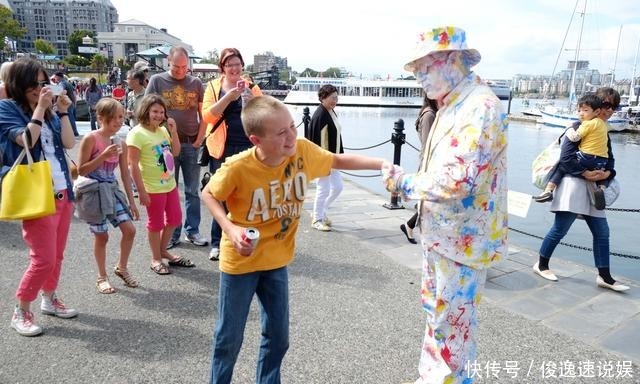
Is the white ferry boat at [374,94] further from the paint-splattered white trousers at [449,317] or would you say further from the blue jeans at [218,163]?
the paint-splattered white trousers at [449,317]

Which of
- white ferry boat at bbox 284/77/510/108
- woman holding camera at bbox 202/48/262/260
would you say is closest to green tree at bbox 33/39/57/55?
white ferry boat at bbox 284/77/510/108

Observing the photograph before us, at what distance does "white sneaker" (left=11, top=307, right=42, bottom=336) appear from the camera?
296 centimetres

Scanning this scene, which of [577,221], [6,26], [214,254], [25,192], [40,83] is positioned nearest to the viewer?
[25,192]

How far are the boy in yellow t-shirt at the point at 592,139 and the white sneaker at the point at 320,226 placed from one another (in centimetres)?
293

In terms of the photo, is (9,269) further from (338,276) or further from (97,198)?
→ (338,276)

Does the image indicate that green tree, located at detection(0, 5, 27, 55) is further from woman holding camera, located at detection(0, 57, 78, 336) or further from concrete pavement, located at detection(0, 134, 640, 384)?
woman holding camera, located at detection(0, 57, 78, 336)

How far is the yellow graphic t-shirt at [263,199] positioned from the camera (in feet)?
6.62

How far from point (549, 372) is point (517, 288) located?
139 centimetres

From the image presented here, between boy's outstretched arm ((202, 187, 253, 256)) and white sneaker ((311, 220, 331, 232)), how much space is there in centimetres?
373

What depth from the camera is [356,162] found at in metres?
2.23

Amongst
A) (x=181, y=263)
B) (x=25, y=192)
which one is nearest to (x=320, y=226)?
(x=181, y=263)

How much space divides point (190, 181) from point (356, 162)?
9.94ft

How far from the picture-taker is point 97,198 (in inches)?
139

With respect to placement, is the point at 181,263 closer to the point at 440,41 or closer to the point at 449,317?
the point at 449,317
